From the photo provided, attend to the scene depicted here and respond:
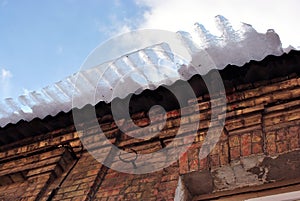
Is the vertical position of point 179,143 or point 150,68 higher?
point 150,68

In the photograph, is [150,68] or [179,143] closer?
[179,143]

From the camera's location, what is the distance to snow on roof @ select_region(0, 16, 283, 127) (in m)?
4.24

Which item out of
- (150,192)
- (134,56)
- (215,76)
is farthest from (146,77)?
(150,192)

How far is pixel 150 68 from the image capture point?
4.59m

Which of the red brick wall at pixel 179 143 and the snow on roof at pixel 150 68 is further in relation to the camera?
the snow on roof at pixel 150 68

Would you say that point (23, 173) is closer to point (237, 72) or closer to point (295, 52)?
point (237, 72)

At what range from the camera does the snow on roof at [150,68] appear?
424 cm

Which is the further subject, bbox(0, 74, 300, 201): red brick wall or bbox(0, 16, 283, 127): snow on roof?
bbox(0, 16, 283, 127): snow on roof

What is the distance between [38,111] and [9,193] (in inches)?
35.2

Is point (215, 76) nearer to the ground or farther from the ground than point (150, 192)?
farther from the ground

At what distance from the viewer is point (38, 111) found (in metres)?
4.98

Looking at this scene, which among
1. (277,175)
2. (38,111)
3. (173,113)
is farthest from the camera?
(38,111)

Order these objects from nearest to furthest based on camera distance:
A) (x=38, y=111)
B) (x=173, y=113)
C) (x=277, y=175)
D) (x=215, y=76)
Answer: (x=277, y=175) < (x=215, y=76) < (x=173, y=113) < (x=38, y=111)

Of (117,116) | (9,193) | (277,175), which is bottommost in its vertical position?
(9,193)
